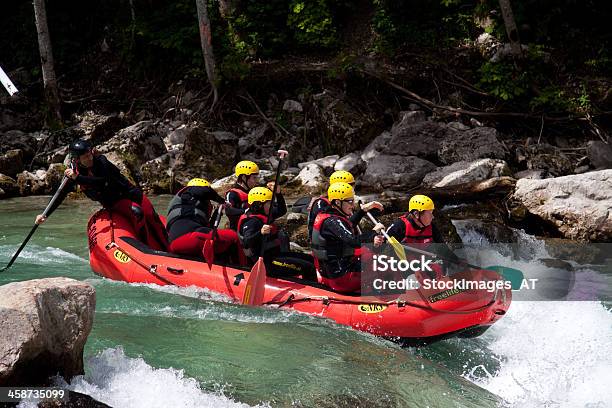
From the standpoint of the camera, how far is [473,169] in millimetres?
10617

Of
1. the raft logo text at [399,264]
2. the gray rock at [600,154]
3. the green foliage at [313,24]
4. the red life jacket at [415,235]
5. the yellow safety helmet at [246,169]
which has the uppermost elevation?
the green foliage at [313,24]

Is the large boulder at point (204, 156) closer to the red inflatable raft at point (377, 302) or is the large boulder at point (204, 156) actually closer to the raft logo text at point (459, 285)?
the red inflatable raft at point (377, 302)

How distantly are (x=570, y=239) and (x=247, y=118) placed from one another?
830 cm

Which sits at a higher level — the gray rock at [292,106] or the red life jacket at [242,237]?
the gray rock at [292,106]

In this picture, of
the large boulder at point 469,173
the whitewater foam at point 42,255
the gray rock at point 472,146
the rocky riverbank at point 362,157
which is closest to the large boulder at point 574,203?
the rocky riverbank at point 362,157

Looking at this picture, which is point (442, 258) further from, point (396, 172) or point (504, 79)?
point (504, 79)

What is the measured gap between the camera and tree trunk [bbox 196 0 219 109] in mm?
13930

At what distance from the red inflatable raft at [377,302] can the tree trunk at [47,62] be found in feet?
31.6

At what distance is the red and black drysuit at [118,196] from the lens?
25.0 feet

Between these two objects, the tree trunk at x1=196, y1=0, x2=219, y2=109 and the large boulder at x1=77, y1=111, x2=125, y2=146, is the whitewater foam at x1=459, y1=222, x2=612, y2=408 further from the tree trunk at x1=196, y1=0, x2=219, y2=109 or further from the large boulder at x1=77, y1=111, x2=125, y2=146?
the large boulder at x1=77, y1=111, x2=125, y2=146

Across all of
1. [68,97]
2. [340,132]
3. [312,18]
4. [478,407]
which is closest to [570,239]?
[478,407]

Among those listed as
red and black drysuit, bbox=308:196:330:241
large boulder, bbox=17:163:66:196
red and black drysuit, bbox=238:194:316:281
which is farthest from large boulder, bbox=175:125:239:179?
red and black drysuit, bbox=308:196:330:241

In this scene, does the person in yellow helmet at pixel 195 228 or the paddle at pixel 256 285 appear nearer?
the paddle at pixel 256 285

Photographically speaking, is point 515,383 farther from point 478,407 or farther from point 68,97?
point 68,97
